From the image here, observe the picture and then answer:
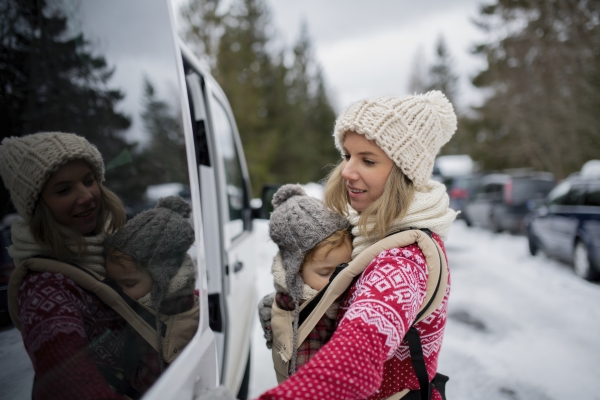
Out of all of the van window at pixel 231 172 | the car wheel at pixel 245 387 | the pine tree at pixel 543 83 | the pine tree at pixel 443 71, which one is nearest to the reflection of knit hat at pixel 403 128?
the van window at pixel 231 172

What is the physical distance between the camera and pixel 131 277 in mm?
1062

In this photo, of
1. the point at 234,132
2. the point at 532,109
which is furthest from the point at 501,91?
the point at 234,132

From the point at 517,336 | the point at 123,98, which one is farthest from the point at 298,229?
the point at 517,336

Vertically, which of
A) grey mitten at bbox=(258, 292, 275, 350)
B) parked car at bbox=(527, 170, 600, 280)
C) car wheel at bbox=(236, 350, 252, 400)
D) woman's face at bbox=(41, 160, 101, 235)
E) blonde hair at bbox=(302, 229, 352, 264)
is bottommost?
parked car at bbox=(527, 170, 600, 280)

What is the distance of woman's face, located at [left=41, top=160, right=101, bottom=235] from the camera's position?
89 centimetres

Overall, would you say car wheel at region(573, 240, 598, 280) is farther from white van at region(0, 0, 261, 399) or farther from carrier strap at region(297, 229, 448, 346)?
white van at region(0, 0, 261, 399)

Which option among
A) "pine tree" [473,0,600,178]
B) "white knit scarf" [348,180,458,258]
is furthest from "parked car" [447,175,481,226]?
"white knit scarf" [348,180,458,258]

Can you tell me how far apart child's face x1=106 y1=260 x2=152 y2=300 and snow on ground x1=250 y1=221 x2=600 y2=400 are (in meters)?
2.47

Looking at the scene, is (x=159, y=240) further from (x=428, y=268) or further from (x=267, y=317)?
(x=428, y=268)

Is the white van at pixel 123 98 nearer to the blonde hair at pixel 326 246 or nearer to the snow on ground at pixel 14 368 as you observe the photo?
the snow on ground at pixel 14 368

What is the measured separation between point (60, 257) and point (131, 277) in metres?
0.21

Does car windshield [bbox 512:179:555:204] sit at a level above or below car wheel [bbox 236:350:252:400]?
below

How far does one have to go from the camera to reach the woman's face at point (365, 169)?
1365 millimetres

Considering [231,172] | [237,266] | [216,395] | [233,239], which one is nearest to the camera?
[216,395]
